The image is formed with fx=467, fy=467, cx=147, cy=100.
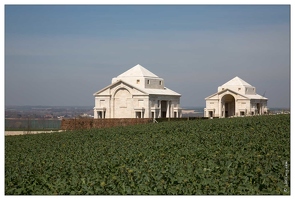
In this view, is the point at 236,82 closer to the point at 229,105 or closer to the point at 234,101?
the point at 234,101

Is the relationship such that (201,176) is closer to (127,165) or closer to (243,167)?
(243,167)

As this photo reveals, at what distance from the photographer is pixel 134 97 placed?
4588cm

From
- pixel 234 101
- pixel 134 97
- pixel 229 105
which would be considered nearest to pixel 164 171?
pixel 134 97

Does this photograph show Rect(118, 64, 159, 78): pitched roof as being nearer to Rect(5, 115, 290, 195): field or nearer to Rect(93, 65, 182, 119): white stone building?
Rect(93, 65, 182, 119): white stone building

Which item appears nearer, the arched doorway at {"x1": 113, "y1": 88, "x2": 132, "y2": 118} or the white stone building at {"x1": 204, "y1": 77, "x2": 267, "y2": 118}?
the arched doorway at {"x1": 113, "y1": 88, "x2": 132, "y2": 118}

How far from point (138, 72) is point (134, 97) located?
356 centimetres

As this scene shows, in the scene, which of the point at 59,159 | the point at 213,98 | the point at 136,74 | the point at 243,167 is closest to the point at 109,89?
the point at 136,74

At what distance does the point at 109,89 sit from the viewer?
4756cm

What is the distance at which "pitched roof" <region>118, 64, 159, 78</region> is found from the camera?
48.0 metres

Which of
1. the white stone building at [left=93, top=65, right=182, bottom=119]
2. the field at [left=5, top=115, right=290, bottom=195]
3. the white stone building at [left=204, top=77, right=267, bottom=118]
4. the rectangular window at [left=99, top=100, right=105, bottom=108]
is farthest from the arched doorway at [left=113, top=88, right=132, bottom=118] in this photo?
the field at [left=5, top=115, right=290, bottom=195]

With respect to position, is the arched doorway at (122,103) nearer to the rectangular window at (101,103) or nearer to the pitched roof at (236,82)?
the rectangular window at (101,103)

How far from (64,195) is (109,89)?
38894 millimetres

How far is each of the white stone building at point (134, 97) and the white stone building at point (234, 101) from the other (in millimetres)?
9027

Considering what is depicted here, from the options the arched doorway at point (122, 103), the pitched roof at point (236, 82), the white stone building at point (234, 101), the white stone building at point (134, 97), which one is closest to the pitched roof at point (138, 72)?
the white stone building at point (134, 97)
